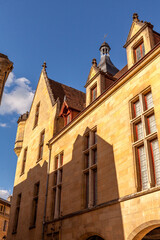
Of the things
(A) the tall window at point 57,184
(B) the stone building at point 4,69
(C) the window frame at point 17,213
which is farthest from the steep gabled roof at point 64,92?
(C) the window frame at point 17,213

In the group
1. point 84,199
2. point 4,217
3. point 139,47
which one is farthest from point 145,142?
point 4,217

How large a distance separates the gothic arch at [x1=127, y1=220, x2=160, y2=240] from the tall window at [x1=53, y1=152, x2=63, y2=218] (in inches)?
220

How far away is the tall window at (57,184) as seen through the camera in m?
12.8

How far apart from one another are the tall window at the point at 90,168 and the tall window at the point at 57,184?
7.84ft

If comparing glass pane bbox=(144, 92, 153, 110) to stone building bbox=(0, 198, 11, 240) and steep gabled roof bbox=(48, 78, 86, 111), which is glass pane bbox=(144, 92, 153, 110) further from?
stone building bbox=(0, 198, 11, 240)

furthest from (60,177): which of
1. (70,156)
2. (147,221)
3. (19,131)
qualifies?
(19,131)

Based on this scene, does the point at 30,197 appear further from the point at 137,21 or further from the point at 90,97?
the point at 137,21

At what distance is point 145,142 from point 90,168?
3283 millimetres

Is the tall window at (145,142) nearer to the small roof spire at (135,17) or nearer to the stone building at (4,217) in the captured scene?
the small roof spire at (135,17)

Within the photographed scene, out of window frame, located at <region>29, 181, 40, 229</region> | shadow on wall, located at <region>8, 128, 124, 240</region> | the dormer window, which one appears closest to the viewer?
shadow on wall, located at <region>8, 128, 124, 240</region>

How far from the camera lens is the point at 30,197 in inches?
635

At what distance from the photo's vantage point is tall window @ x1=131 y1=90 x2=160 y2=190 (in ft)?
25.8

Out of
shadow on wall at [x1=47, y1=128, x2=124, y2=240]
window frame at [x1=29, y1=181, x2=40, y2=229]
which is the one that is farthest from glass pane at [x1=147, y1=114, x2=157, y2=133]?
window frame at [x1=29, y1=181, x2=40, y2=229]

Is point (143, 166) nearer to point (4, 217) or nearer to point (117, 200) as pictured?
point (117, 200)
